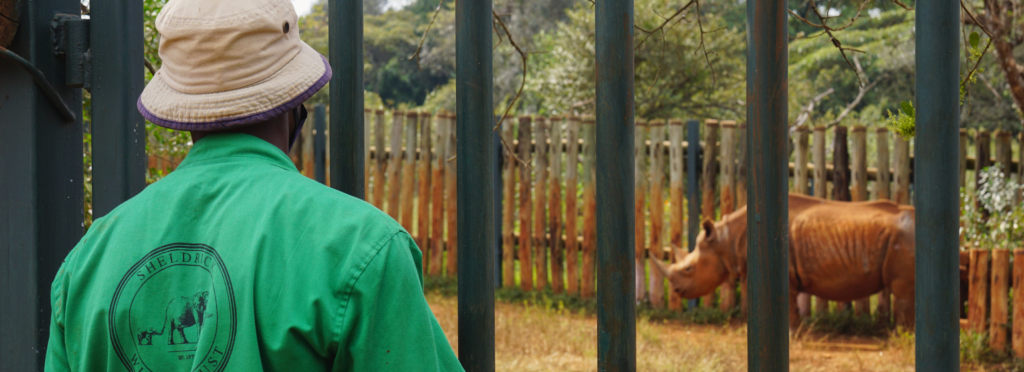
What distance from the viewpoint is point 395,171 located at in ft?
26.0

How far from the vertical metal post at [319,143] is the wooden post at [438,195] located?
1205mm

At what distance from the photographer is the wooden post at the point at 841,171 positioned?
20.8ft

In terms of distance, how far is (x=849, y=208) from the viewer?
5898mm

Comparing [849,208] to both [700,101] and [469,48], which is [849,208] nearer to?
[469,48]

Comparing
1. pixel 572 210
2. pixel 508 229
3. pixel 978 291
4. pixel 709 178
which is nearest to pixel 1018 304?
pixel 978 291

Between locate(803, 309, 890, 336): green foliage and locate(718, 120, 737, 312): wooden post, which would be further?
locate(718, 120, 737, 312): wooden post

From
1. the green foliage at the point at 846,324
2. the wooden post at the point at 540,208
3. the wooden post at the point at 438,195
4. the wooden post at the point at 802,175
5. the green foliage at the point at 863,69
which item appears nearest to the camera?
the green foliage at the point at 846,324

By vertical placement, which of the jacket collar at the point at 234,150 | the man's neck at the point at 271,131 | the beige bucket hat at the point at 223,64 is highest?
the beige bucket hat at the point at 223,64

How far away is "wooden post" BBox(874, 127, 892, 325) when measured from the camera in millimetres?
6062

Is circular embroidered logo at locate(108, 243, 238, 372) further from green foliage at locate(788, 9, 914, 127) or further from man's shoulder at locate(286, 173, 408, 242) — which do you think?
green foliage at locate(788, 9, 914, 127)

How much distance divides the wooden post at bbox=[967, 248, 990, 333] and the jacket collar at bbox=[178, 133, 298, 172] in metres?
5.25

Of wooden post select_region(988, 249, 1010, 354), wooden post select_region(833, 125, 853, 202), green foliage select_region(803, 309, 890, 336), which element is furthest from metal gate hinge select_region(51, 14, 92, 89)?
wooden post select_region(833, 125, 853, 202)

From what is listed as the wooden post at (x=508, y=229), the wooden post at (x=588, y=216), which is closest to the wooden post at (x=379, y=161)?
the wooden post at (x=508, y=229)

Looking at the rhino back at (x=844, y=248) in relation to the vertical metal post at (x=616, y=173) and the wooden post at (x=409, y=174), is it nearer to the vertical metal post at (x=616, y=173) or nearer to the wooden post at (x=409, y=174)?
the wooden post at (x=409, y=174)
